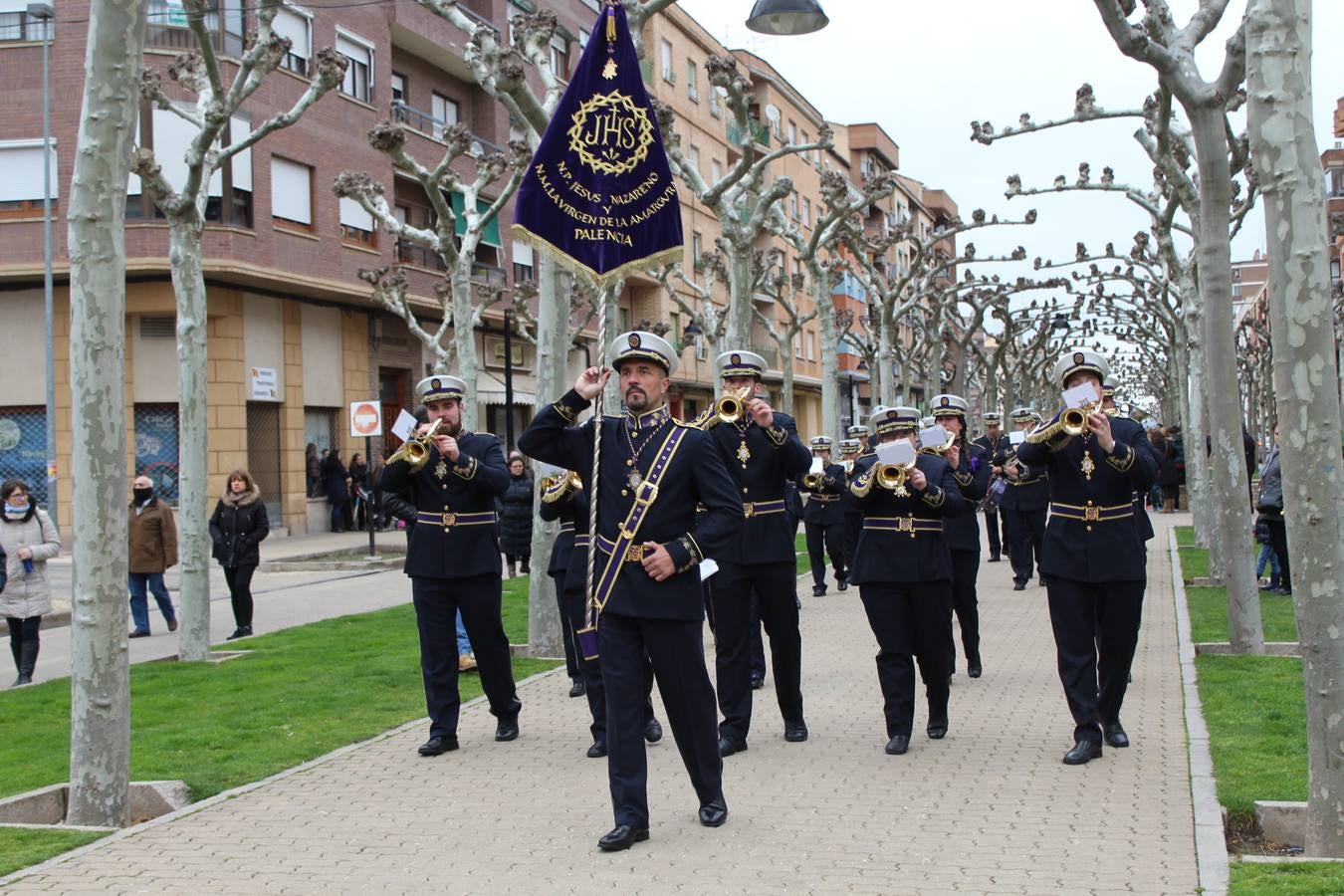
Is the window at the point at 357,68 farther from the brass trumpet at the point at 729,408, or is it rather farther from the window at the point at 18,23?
the brass trumpet at the point at 729,408

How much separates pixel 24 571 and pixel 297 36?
2181cm

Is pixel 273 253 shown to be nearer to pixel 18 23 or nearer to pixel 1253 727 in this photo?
pixel 18 23

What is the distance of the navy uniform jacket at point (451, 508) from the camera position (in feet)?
27.2

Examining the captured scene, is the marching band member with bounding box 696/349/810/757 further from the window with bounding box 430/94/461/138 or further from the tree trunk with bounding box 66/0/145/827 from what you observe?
the window with bounding box 430/94/461/138

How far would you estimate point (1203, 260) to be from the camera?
11.4 meters

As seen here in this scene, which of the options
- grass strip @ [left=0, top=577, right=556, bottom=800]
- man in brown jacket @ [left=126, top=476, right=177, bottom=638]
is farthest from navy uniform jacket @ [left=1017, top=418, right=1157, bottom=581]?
man in brown jacket @ [left=126, top=476, right=177, bottom=638]

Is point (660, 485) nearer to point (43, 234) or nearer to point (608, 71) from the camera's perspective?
point (608, 71)

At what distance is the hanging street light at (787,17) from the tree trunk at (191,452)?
554cm

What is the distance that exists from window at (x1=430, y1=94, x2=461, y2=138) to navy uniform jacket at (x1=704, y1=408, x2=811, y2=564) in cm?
2970

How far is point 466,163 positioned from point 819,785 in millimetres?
32552

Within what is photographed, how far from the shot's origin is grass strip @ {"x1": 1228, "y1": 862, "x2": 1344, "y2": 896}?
16.7 ft

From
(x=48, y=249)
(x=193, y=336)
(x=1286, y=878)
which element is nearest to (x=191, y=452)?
(x=193, y=336)

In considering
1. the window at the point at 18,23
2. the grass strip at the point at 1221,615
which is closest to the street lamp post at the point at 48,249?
the window at the point at 18,23

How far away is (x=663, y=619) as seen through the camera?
6199 mm
